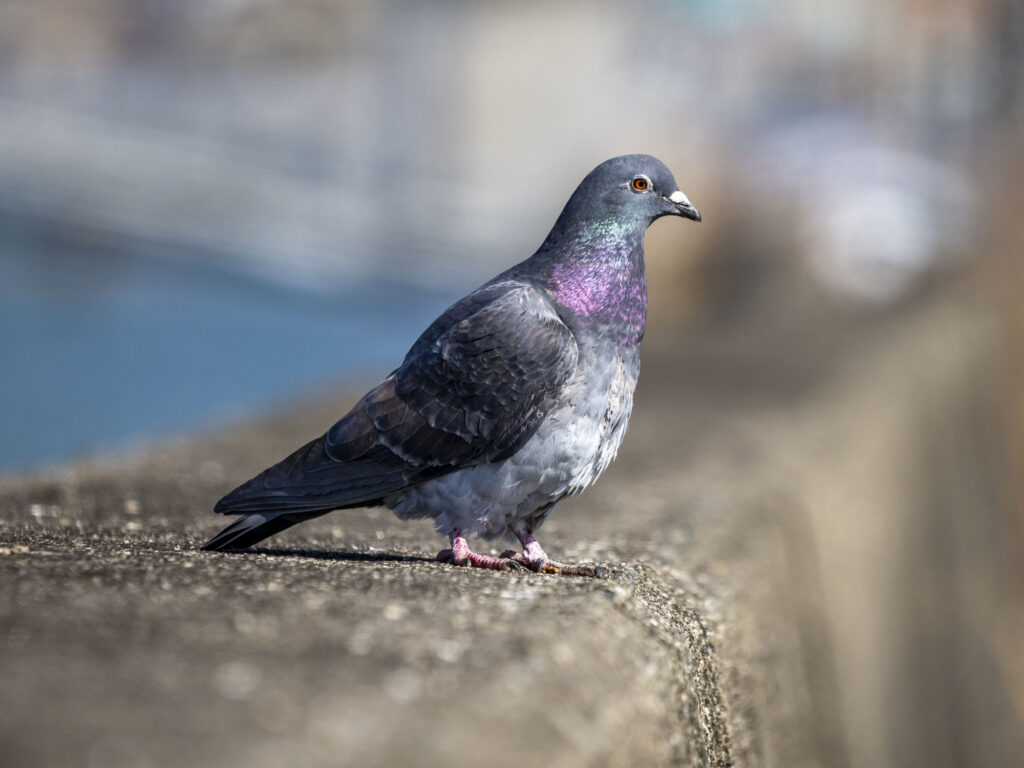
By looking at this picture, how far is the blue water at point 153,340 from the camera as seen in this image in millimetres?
15102

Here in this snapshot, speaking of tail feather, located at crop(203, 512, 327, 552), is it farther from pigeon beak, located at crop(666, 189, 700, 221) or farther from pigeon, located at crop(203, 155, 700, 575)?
pigeon beak, located at crop(666, 189, 700, 221)

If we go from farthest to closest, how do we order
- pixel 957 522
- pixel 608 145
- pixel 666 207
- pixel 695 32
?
pixel 695 32
pixel 608 145
pixel 957 522
pixel 666 207

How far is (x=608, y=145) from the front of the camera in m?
29.5

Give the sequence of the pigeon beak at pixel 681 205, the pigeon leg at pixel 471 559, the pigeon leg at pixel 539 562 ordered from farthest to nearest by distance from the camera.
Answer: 1. the pigeon beak at pixel 681 205
2. the pigeon leg at pixel 471 559
3. the pigeon leg at pixel 539 562

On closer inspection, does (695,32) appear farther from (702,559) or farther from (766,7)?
(702,559)

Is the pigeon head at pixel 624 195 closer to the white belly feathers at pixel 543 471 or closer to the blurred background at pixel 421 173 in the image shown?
the white belly feathers at pixel 543 471

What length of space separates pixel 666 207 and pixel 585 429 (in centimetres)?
93

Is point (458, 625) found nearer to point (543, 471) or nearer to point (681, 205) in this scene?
point (543, 471)

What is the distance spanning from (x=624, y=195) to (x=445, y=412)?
101 cm

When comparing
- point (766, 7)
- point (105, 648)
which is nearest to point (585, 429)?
point (105, 648)

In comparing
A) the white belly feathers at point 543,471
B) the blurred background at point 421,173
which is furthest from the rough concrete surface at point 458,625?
the blurred background at point 421,173

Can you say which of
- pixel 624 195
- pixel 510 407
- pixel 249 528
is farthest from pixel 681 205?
pixel 249 528

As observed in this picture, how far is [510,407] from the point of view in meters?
4.47

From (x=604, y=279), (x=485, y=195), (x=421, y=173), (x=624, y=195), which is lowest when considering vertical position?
(x=604, y=279)
